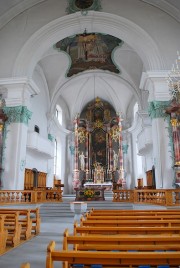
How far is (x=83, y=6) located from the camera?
43.8 feet

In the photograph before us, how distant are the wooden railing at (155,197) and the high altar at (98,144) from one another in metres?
9.63

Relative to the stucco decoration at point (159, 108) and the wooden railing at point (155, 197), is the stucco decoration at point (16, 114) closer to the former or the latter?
the wooden railing at point (155, 197)

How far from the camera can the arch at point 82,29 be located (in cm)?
1283

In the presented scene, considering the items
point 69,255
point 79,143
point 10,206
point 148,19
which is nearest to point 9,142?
point 10,206

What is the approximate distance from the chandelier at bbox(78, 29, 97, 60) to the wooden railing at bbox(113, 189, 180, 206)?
10394 millimetres

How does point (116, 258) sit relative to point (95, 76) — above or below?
below

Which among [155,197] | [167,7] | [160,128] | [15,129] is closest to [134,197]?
[155,197]

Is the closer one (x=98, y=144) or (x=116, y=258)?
(x=116, y=258)

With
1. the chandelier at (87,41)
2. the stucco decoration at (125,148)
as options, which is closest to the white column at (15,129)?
the chandelier at (87,41)

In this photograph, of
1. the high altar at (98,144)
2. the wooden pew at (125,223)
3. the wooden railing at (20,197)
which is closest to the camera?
the wooden pew at (125,223)

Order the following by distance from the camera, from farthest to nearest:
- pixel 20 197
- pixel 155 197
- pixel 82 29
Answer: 1. pixel 82 29
2. pixel 20 197
3. pixel 155 197

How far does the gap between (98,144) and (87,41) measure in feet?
36.0

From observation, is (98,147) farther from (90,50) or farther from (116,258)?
(116,258)

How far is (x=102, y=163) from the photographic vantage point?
24016 millimetres
